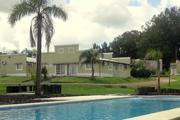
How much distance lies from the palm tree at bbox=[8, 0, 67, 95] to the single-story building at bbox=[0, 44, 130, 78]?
19.3 metres

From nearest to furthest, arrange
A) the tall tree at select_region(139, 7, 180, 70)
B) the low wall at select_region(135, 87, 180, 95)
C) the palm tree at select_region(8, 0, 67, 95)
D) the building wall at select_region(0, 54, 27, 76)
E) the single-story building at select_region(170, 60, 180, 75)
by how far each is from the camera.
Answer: the palm tree at select_region(8, 0, 67, 95)
the low wall at select_region(135, 87, 180, 95)
the building wall at select_region(0, 54, 27, 76)
the single-story building at select_region(170, 60, 180, 75)
the tall tree at select_region(139, 7, 180, 70)

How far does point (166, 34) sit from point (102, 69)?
29532 millimetres

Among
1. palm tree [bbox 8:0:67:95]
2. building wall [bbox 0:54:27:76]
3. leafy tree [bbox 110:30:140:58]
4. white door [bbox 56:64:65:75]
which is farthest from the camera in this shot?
leafy tree [bbox 110:30:140:58]

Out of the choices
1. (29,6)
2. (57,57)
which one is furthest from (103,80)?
(29,6)

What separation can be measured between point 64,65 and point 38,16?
22684 millimetres

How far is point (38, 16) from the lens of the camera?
17.4 metres

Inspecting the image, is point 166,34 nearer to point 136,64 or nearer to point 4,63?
point 136,64

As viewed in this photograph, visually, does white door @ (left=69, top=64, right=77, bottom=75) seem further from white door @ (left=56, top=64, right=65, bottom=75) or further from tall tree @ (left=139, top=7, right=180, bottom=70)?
tall tree @ (left=139, top=7, right=180, bottom=70)

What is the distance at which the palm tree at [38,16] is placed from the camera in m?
17.0

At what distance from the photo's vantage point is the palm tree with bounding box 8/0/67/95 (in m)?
17.0

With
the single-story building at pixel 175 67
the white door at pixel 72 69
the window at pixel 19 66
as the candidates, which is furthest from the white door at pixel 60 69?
the single-story building at pixel 175 67

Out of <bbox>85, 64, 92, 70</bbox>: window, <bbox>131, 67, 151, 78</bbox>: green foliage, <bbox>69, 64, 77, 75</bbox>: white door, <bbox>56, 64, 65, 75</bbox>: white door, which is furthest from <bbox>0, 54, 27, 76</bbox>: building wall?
<bbox>131, 67, 151, 78</bbox>: green foliage

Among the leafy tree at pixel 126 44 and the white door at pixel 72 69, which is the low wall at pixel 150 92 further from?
the leafy tree at pixel 126 44

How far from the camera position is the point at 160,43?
60344 millimetres
